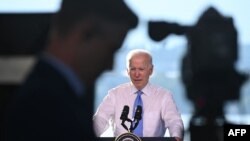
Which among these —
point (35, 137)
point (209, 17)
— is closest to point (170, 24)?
point (209, 17)

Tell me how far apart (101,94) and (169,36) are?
23.1 inches

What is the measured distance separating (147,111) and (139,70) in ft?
0.88

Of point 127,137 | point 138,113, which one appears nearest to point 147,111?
point 138,113

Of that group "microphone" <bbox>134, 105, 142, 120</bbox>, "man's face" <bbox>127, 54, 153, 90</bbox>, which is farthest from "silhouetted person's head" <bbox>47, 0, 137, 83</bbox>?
"microphone" <bbox>134, 105, 142, 120</bbox>

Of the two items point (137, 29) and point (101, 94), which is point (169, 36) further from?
point (101, 94)

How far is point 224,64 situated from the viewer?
303 centimetres

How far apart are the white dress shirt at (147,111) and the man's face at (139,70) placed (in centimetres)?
3

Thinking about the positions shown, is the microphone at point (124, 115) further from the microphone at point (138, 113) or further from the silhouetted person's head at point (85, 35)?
the silhouetted person's head at point (85, 35)

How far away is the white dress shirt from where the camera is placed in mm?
2941

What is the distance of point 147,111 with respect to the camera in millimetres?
2996

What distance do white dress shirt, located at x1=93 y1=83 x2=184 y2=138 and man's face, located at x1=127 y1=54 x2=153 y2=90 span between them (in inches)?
1.4

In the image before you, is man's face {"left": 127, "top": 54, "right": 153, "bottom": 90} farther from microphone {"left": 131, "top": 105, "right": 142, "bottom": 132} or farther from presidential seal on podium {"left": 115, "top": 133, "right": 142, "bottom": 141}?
presidential seal on podium {"left": 115, "top": 133, "right": 142, "bottom": 141}

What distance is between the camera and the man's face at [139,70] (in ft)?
9.89

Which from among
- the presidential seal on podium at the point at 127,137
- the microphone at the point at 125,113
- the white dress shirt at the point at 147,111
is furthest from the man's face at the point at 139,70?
the presidential seal on podium at the point at 127,137
